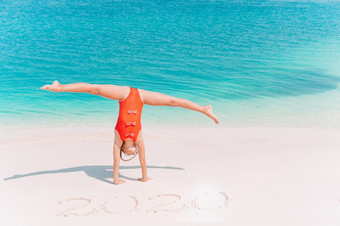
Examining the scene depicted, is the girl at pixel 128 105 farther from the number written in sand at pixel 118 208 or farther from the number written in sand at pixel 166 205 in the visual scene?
the number written in sand at pixel 166 205

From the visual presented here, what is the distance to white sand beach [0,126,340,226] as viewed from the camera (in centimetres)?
570

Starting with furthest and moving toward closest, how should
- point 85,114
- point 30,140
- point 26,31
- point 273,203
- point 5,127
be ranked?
point 26,31 < point 85,114 < point 5,127 < point 30,140 < point 273,203

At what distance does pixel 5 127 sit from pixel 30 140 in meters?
2.06

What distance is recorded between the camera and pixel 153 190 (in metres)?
6.52

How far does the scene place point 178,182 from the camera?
22.4ft

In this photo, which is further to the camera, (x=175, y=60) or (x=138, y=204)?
(x=175, y=60)

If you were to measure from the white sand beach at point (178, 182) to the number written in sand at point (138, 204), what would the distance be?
0.02 m

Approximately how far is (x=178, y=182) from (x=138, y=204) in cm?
103

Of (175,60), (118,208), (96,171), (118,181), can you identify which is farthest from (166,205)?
(175,60)

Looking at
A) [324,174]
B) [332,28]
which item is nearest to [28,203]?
[324,174]

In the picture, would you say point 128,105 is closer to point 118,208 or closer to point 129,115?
point 129,115

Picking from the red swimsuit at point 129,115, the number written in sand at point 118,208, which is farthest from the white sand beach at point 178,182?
Result: the red swimsuit at point 129,115

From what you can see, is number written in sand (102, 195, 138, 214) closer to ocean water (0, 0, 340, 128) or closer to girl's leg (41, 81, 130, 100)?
girl's leg (41, 81, 130, 100)

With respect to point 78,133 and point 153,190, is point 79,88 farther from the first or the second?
point 78,133
